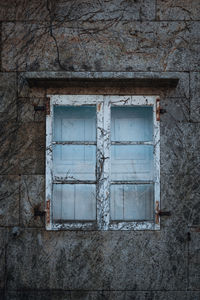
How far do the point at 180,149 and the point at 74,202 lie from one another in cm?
123

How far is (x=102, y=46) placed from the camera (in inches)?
124

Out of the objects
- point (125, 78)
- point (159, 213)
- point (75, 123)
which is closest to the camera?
point (125, 78)

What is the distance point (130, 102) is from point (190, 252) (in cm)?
165

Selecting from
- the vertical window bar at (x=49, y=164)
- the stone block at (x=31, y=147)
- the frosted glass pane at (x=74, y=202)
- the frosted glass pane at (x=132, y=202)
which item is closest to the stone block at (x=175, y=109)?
the frosted glass pane at (x=132, y=202)

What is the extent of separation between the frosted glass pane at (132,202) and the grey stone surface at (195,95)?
854 mm

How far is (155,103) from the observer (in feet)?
10.3

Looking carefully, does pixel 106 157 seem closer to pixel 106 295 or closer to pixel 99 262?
pixel 99 262

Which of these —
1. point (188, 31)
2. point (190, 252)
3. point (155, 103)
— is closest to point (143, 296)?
point (190, 252)

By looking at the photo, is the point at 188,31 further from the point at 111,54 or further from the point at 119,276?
the point at 119,276

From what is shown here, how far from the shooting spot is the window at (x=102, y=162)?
3.12 metres

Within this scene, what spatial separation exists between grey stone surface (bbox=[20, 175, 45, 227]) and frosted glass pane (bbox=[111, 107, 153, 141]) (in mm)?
923

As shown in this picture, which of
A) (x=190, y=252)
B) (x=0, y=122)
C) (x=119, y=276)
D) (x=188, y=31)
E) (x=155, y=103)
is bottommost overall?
(x=119, y=276)

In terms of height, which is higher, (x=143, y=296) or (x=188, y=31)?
(x=188, y=31)

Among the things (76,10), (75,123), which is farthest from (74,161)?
(76,10)
